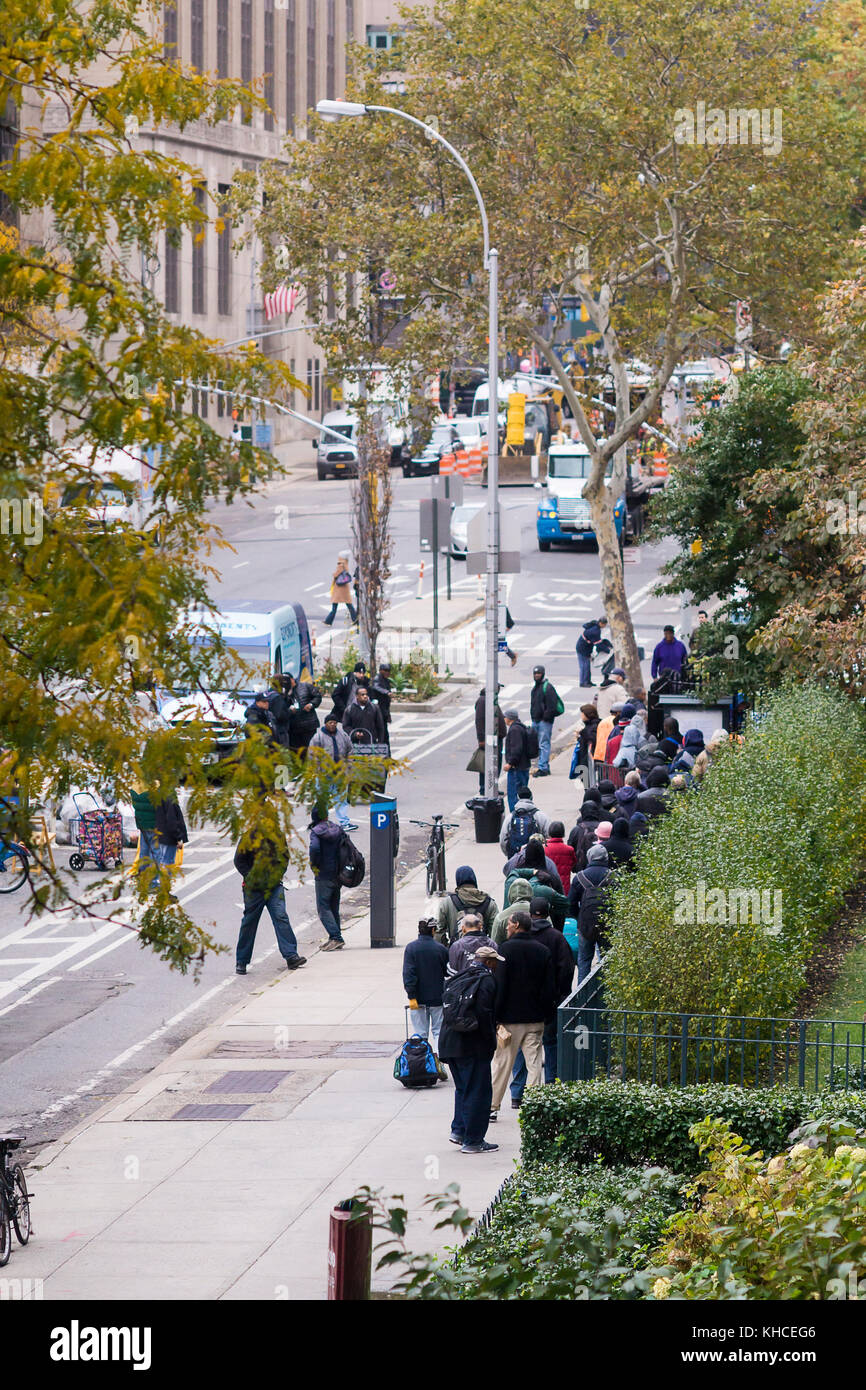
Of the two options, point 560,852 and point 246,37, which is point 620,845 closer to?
point 560,852

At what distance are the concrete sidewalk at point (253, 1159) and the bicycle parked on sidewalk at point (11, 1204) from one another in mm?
124

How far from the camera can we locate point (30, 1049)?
15148 mm

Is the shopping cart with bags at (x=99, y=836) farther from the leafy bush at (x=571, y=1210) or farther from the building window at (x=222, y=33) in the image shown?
the building window at (x=222, y=33)

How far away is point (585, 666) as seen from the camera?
33469mm

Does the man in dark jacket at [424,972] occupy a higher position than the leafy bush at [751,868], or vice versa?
the leafy bush at [751,868]

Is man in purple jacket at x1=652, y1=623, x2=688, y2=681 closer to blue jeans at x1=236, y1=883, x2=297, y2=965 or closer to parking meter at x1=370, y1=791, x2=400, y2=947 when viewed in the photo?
parking meter at x1=370, y1=791, x2=400, y2=947

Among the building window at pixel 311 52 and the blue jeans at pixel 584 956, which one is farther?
the building window at pixel 311 52

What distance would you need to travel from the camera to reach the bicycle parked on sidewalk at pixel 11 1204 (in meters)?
10.2

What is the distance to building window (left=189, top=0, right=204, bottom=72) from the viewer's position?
251 ft

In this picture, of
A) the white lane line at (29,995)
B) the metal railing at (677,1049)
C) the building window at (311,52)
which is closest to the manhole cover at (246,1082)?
the white lane line at (29,995)

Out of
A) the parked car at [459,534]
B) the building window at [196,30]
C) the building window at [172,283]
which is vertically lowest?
the parked car at [459,534]
